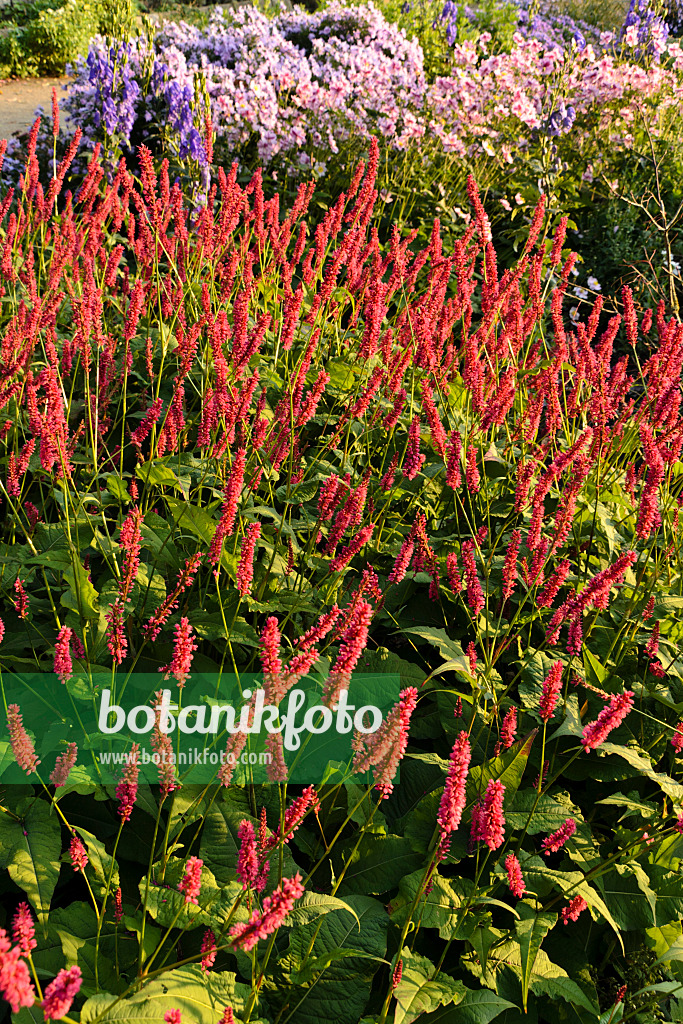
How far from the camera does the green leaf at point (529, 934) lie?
165 cm

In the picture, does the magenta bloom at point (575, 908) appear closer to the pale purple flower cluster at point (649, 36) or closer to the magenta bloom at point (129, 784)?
the magenta bloom at point (129, 784)

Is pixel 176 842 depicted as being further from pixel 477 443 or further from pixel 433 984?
pixel 477 443

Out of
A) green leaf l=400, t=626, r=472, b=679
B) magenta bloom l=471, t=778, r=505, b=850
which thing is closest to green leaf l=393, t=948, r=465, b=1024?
magenta bloom l=471, t=778, r=505, b=850

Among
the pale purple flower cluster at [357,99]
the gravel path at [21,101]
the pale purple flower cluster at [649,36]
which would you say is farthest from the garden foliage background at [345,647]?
the gravel path at [21,101]

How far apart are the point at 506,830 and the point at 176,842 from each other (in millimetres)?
793

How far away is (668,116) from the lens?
6973mm

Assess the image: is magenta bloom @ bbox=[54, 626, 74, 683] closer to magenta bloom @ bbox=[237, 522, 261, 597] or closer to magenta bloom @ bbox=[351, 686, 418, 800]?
magenta bloom @ bbox=[237, 522, 261, 597]

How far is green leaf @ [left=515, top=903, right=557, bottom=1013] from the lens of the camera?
1.65m

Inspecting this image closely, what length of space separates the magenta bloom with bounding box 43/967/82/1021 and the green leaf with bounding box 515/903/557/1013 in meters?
1.06

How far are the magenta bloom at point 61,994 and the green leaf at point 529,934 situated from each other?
1055 mm

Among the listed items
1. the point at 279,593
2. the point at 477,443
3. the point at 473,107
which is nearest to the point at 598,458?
the point at 477,443

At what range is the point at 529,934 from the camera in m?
1.69

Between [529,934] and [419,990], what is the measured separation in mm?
271

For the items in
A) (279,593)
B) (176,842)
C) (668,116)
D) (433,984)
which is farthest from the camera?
(668,116)
